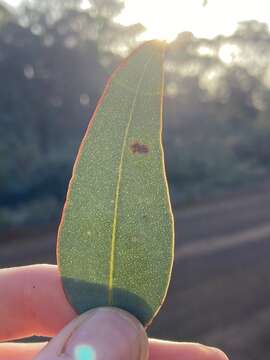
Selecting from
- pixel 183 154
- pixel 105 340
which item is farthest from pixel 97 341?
pixel 183 154

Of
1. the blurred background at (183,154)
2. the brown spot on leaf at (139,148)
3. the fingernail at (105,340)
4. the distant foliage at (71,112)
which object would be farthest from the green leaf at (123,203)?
the distant foliage at (71,112)

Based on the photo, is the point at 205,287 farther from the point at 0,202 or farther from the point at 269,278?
the point at 0,202

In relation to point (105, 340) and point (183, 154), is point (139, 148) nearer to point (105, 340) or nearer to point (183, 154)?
point (105, 340)

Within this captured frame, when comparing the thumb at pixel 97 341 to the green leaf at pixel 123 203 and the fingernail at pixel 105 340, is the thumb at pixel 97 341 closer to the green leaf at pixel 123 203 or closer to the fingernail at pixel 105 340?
the fingernail at pixel 105 340

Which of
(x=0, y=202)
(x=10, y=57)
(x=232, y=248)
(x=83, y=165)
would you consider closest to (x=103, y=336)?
(x=83, y=165)

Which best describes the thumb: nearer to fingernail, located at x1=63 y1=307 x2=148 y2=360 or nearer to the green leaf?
fingernail, located at x1=63 y1=307 x2=148 y2=360

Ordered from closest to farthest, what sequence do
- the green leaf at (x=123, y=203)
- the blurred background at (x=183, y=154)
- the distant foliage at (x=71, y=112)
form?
the green leaf at (x=123, y=203), the blurred background at (x=183, y=154), the distant foliage at (x=71, y=112)

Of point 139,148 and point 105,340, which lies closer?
point 139,148
